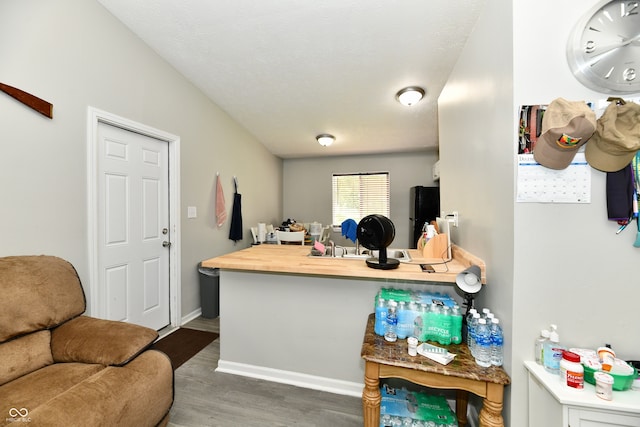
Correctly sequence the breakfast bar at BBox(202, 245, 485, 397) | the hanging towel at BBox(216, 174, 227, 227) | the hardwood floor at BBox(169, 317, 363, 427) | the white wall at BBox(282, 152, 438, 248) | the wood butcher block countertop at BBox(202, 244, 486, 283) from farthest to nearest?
the white wall at BBox(282, 152, 438, 248), the hanging towel at BBox(216, 174, 227, 227), the breakfast bar at BBox(202, 245, 485, 397), the hardwood floor at BBox(169, 317, 363, 427), the wood butcher block countertop at BBox(202, 244, 486, 283)

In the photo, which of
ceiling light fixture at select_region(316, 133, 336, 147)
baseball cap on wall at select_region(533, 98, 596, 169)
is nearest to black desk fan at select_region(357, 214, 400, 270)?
baseball cap on wall at select_region(533, 98, 596, 169)

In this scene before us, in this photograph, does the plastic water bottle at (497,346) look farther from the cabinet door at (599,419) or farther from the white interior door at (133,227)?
the white interior door at (133,227)

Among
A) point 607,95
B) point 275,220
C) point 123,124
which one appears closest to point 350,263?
point 607,95

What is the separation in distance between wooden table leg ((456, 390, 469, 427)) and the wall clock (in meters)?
1.61

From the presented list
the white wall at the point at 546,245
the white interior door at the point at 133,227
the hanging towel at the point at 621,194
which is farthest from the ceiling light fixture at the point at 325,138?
the hanging towel at the point at 621,194

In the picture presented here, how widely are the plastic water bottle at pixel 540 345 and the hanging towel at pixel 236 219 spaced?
3.50 metres

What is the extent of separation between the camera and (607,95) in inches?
40.2

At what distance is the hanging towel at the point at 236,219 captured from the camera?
12.5 ft

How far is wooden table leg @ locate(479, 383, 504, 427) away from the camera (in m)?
1.04

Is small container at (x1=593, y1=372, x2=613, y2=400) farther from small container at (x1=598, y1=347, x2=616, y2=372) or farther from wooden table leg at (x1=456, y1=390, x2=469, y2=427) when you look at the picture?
wooden table leg at (x1=456, y1=390, x2=469, y2=427)

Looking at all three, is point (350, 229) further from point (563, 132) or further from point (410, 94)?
point (410, 94)

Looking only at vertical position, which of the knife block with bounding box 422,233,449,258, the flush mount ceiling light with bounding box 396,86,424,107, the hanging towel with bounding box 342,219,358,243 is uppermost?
the flush mount ceiling light with bounding box 396,86,424,107

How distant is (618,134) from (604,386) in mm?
854

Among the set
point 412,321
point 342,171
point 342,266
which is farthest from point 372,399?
point 342,171
